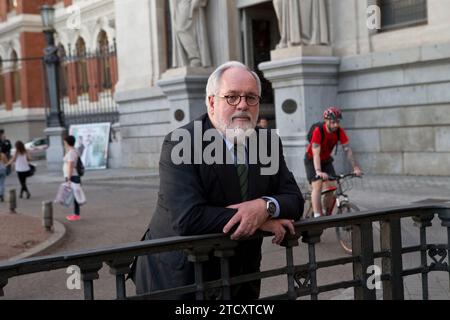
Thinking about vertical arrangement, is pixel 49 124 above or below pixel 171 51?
below

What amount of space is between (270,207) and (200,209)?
34cm

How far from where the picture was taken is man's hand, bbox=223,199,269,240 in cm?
260

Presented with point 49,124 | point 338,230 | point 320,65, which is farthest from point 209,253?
point 49,124

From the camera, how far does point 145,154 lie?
2156 centimetres

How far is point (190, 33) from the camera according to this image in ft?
60.6

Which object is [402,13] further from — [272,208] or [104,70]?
[104,70]

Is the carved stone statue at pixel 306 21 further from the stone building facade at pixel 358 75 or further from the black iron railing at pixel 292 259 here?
the black iron railing at pixel 292 259

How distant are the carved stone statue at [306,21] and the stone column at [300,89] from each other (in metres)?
0.28

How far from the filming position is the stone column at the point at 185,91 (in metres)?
18.4

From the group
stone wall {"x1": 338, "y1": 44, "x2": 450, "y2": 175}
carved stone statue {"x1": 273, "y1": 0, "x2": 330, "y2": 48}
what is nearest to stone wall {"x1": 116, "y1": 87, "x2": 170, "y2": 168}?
carved stone statue {"x1": 273, "y1": 0, "x2": 330, "y2": 48}

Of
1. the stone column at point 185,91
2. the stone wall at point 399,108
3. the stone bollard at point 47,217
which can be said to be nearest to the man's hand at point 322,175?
the stone bollard at point 47,217

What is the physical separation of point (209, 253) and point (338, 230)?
521cm

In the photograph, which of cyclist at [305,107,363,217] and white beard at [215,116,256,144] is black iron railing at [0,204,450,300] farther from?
cyclist at [305,107,363,217]

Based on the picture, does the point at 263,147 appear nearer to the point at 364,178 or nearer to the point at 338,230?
the point at 338,230
